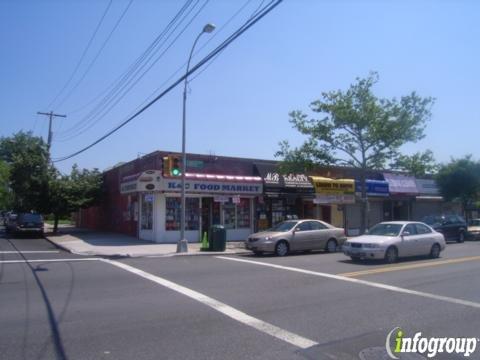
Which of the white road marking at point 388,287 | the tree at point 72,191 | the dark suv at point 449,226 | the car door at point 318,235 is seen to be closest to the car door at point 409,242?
the car door at point 318,235

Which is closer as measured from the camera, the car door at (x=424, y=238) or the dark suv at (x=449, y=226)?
the car door at (x=424, y=238)

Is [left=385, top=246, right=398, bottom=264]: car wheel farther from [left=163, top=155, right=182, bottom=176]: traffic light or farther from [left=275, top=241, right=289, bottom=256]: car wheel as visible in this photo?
[left=163, top=155, right=182, bottom=176]: traffic light

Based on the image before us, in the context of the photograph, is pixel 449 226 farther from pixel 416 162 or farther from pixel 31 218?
pixel 31 218

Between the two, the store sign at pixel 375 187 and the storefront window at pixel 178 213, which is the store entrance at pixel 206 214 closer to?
the storefront window at pixel 178 213

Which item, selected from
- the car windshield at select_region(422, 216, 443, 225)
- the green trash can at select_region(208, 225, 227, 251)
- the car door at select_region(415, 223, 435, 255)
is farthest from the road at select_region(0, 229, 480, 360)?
the car windshield at select_region(422, 216, 443, 225)

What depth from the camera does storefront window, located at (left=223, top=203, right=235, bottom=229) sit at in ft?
82.4

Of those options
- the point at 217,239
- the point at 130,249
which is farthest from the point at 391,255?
the point at 130,249

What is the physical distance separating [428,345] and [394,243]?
9.23 m

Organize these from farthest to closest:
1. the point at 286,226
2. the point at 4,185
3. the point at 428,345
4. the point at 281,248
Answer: the point at 4,185 < the point at 286,226 < the point at 281,248 < the point at 428,345

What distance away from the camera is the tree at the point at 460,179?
3272 cm

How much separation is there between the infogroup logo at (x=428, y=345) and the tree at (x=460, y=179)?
29482 millimetres

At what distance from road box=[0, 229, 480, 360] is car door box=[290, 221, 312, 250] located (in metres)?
3.81

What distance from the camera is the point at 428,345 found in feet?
20.4

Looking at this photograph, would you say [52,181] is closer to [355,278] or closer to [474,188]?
[355,278]
